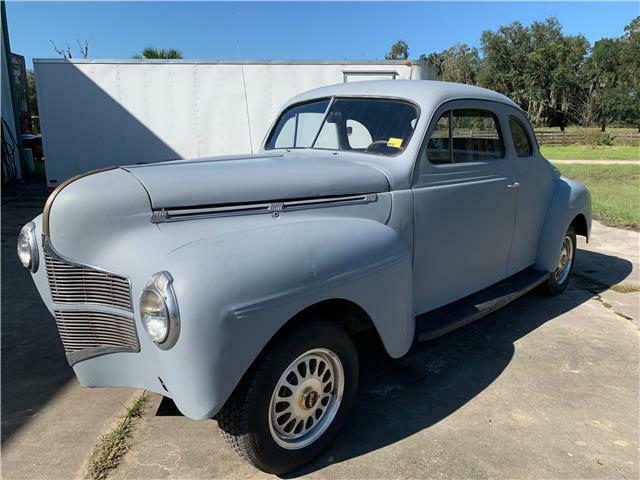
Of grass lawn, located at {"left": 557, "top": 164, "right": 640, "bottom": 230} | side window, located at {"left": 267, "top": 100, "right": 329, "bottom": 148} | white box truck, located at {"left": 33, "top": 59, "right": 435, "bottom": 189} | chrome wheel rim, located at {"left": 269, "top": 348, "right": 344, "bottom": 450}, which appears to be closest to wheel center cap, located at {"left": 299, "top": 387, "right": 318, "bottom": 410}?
chrome wheel rim, located at {"left": 269, "top": 348, "right": 344, "bottom": 450}

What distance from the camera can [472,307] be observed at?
349 centimetres

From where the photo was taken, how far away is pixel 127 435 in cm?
268

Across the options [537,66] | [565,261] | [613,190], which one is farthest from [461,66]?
[565,261]

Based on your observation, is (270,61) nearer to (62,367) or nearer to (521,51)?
(62,367)

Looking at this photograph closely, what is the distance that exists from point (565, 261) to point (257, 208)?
392 cm

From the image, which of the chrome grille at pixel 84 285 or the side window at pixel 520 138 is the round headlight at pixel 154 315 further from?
the side window at pixel 520 138

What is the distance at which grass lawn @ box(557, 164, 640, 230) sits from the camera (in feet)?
29.1

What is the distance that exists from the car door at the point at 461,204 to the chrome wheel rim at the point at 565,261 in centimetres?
130

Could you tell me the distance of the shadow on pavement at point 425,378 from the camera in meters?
2.74

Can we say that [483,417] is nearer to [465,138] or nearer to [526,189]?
[465,138]

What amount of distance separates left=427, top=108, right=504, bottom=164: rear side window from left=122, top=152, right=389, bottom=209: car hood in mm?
628

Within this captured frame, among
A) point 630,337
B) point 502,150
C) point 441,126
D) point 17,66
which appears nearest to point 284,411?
point 441,126

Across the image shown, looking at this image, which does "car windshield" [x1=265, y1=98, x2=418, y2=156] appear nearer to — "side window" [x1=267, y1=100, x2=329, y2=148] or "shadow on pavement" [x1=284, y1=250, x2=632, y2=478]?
"side window" [x1=267, y1=100, x2=329, y2=148]

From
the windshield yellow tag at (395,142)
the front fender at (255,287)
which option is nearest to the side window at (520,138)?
the windshield yellow tag at (395,142)
